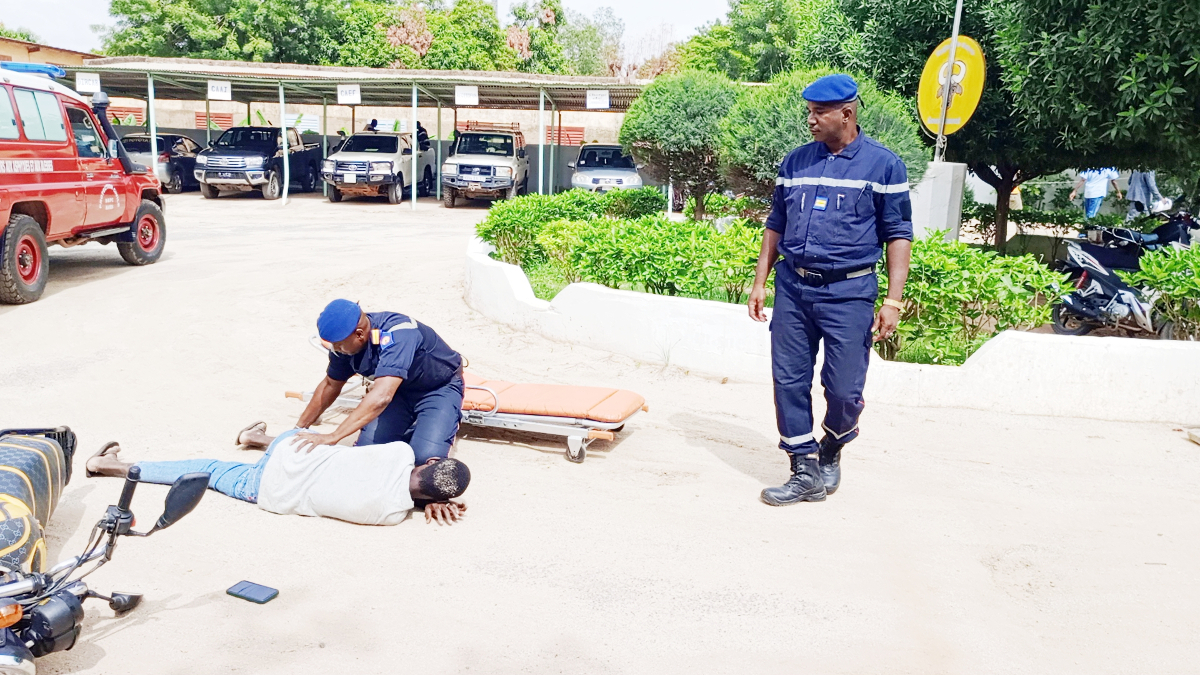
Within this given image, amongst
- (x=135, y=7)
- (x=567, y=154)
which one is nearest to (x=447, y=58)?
(x=135, y=7)

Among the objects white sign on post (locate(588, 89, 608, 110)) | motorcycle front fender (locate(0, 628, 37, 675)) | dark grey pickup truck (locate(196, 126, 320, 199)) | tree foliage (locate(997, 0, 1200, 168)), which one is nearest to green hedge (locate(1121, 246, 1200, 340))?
tree foliage (locate(997, 0, 1200, 168))

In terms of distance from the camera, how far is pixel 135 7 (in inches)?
1379

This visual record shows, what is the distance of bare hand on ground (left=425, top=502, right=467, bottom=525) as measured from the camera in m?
4.41

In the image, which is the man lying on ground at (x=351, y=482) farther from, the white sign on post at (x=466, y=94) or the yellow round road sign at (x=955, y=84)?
the white sign on post at (x=466, y=94)

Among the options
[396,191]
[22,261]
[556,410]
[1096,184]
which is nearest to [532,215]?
[22,261]

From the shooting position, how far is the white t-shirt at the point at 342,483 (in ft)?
14.2

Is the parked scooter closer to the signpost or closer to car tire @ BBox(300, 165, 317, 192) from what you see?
the signpost

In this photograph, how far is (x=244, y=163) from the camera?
21562mm

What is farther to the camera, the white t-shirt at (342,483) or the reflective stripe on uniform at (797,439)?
the reflective stripe on uniform at (797,439)

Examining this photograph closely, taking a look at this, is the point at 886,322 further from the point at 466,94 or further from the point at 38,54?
the point at 38,54

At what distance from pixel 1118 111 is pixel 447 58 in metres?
34.4

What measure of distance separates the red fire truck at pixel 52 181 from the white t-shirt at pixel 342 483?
5.87m

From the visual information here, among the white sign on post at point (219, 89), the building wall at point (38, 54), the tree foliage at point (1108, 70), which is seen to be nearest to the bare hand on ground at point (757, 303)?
the tree foliage at point (1108, 70)

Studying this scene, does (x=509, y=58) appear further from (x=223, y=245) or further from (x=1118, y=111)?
(x=1118, y=111)
